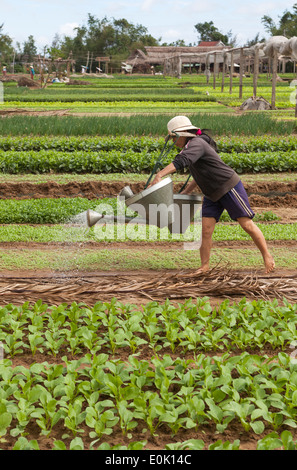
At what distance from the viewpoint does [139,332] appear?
12.8 ft

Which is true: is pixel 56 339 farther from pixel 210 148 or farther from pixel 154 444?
pixel 210 148

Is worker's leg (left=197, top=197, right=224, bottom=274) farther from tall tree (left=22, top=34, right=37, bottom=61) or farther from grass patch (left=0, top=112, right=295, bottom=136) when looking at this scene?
tall tree (left=22, top=34, right=37, bottom=61)

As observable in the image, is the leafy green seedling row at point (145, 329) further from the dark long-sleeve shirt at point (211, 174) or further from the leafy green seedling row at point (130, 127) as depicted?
the leafy green seedling row at point (130, 127)

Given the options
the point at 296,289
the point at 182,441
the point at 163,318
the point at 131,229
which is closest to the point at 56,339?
the point at 163,318

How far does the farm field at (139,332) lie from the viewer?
8.80 feet

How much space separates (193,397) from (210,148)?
97.3 inches

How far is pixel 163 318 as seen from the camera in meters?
3.79

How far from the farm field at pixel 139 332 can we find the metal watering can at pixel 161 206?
0.51 metres

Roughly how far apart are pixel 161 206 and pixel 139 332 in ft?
3.41

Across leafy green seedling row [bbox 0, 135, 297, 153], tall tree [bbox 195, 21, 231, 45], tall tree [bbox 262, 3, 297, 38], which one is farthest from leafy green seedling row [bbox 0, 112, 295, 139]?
tall tree [bbox 195, 21, 231, 45]

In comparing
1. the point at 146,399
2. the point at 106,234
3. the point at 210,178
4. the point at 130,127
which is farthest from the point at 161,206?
the point at 130,127

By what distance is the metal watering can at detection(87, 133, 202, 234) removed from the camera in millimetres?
4262

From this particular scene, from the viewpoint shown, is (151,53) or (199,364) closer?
(199,364)

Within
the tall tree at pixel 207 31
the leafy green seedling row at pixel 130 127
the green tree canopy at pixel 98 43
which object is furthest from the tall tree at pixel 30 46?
the leafy green seedling row at pixel 130 127
